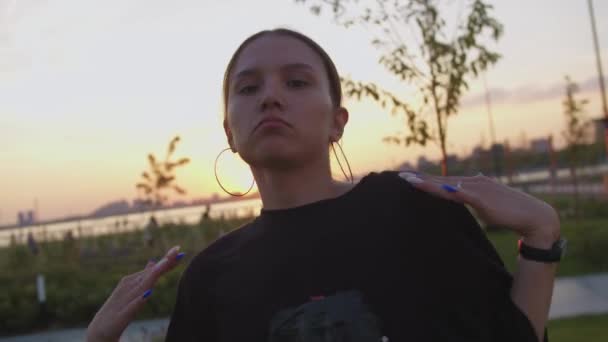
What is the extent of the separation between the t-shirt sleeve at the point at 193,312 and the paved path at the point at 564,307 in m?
4.40

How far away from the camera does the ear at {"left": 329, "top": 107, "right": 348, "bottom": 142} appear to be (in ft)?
5.49

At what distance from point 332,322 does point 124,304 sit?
56 centimetres

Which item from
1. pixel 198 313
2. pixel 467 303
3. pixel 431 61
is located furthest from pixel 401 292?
pixel 431 61

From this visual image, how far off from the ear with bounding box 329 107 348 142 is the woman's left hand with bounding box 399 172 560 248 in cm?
41

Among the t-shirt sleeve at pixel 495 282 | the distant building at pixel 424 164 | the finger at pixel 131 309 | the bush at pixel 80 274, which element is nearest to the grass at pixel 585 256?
the distant building at pixel 424 164

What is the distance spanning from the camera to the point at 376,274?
1279 mm

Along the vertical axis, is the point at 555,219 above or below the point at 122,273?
above

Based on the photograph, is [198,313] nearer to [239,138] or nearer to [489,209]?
[239,138]

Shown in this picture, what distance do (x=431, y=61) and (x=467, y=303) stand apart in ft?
18.2

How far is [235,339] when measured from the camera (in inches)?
52.3

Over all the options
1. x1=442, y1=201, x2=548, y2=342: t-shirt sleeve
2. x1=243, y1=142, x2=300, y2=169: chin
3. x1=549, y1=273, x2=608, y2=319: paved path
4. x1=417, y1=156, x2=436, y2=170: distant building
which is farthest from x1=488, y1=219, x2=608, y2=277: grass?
x1=243, y1=142, x2=300, y2=169: chin

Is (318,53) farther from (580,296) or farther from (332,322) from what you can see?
(580,296)

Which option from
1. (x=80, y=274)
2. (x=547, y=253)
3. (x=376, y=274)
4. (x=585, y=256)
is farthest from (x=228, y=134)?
(x=80, y=274)

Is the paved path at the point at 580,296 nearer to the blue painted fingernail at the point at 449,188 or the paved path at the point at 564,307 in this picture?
the paved path at the point at 564,307
